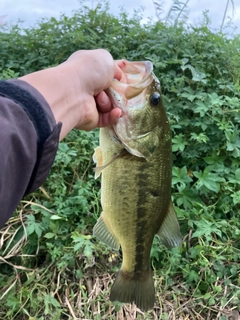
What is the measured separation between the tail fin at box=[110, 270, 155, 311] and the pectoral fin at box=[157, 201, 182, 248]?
0.19 metres

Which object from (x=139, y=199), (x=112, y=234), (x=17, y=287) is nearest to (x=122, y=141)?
(x=139, y=199)

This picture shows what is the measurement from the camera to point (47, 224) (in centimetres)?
234

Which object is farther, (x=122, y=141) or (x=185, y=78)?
(x=185, y=78)

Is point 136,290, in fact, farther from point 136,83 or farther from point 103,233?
point 136,83

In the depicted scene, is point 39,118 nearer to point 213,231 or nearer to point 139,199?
point 139,199

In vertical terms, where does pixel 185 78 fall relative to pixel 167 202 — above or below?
below

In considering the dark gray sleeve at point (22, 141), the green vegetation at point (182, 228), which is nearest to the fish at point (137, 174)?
the dark gray sleeve at point (22, 141)

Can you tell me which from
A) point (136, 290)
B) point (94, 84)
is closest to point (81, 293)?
point (136, 290)

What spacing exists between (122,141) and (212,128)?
164 centimetres

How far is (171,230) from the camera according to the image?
1499mm

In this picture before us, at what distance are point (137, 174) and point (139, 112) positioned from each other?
238 mm

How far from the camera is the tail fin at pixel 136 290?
1.55 meters

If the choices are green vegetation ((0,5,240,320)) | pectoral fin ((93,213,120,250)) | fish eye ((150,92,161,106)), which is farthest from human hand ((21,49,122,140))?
green vegetation ((0,5,240,320))

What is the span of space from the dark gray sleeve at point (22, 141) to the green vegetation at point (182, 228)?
4.46 ft
